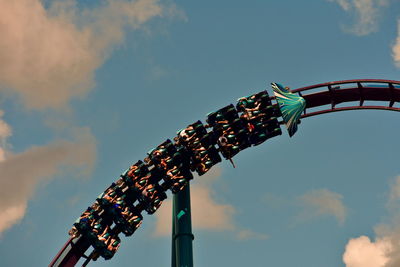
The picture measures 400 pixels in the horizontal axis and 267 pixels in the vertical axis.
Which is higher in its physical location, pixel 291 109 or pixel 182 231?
pixel 291 109

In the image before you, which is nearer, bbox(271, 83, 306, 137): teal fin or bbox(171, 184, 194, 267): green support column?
bbox(171, 184, 194, 267): green support column

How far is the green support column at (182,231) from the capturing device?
18.3 metres

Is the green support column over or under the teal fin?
under

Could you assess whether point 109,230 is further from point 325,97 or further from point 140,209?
point 325,97

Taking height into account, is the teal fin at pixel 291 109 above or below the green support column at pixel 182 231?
above

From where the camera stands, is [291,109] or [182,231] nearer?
[182,231]

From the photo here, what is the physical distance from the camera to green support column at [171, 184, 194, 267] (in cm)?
1834

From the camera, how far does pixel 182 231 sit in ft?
61.7

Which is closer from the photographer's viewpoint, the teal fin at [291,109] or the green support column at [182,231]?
the green support column at [182,231]

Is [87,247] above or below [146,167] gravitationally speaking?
below

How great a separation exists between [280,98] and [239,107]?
5.20 ft

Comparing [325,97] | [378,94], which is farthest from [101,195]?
[378,94]

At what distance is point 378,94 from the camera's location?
20.0 meters

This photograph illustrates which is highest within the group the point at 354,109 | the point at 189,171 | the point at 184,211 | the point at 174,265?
the point at 354,109
